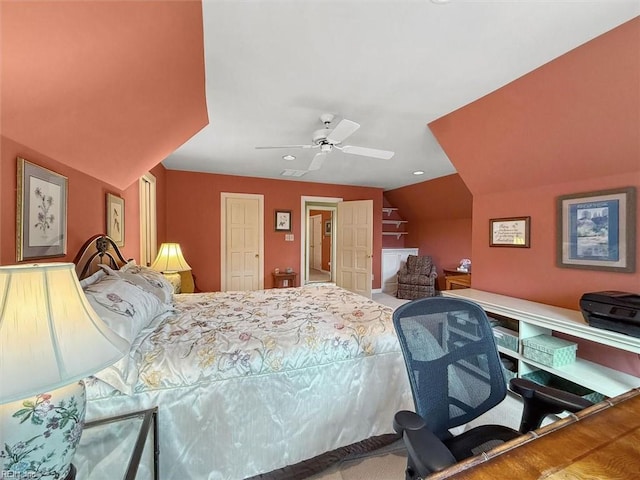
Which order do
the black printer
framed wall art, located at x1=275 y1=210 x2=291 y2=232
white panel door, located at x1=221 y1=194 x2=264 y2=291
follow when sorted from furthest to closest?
1. framed wall art, located at x1=275 y1=210 x2=291 y2=232
2. white panel door, located at x1=221 y1=194 x2=264 y2=291
3. the black printer

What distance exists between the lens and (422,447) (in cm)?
83

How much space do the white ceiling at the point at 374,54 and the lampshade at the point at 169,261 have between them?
53.4 inches

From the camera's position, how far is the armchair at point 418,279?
545 centimetres

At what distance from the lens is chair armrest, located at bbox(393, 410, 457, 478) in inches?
30.8

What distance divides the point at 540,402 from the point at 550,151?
1833 millimetres

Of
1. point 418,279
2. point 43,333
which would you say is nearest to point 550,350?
point 43,333

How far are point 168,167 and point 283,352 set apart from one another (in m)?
4.12

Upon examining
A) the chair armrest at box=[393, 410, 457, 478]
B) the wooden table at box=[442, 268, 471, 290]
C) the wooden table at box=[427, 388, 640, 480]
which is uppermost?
the wooden table at box=[427, 388, 640, 480]

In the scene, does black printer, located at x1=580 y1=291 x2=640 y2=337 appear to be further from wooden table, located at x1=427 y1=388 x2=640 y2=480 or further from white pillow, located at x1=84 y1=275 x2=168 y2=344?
white pillow, located at x1=84 y1=275 x2=168 y2=344

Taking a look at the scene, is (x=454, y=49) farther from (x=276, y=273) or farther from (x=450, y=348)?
(x=276, y=273)

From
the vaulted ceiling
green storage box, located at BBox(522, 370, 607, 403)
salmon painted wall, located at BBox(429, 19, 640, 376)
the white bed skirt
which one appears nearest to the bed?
the white bed skirt

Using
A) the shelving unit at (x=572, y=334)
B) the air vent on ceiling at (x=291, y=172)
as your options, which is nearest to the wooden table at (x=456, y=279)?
the shelving unit at (x=572, y=334)

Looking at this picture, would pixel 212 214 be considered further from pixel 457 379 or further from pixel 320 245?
pixel 320 245

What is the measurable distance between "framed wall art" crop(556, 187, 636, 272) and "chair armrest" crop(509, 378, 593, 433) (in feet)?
4.46
